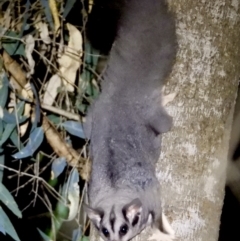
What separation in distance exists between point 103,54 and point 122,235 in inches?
55.5

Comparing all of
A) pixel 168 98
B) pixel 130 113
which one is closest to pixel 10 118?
pixel 130 113

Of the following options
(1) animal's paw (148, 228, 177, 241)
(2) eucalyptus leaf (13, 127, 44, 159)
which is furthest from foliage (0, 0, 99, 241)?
(1) animal's paw (148, 228, 177, 241)

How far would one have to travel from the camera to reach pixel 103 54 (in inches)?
141

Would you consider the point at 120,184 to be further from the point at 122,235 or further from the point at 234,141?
the point at 234,141

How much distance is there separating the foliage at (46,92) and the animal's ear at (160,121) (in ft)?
1.50

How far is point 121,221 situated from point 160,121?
483 mm

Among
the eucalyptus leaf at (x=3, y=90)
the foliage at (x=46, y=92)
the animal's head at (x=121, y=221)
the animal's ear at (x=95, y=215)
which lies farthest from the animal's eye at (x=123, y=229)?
the eucalyptus leaf at (x=3, y=90)

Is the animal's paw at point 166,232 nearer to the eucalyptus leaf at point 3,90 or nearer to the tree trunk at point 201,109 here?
the tree trunk at point 201,109

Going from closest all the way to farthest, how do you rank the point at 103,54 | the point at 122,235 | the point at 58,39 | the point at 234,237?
the point at 122,235
the point at 58,39
the point at 103,54
the point at 234,237

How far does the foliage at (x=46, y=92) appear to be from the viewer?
9.66 feet

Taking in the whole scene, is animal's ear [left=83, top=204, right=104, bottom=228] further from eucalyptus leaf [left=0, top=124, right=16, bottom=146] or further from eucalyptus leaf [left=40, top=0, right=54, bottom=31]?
eucalyptus leaf [left=40, top=0, right=54, bottom=31]

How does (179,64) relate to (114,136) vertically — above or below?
above

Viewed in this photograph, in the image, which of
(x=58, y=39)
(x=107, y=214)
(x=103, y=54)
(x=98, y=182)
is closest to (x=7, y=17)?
(x=58, y=39)

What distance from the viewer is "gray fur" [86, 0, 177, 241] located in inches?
107
